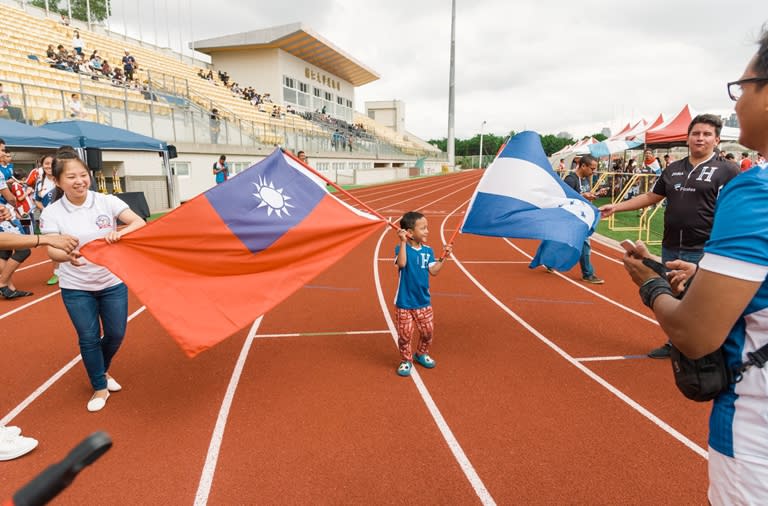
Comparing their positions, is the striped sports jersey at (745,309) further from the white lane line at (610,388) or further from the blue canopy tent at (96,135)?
the blue canopy tent at (96,135)

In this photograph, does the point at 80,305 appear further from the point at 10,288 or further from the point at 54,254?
the point at 10,288

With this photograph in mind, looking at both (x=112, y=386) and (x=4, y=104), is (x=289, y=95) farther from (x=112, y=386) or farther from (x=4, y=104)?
(x=112, y=386)

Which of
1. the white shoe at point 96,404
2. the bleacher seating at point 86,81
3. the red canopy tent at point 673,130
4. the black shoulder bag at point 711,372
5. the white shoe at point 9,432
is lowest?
the white shoe at point 96,404

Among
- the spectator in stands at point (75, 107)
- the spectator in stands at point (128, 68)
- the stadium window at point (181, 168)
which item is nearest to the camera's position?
the spectator in stands at point (75, 107)

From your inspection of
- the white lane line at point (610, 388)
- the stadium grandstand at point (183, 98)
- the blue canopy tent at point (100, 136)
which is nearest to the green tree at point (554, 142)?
the stadium grandstand at point (183, 98)

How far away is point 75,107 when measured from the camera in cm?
1381

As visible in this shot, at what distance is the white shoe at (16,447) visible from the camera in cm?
310

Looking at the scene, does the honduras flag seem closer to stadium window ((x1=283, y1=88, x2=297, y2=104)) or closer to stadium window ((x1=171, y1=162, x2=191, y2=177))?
stadium window ((x1=171, y1=162, x2=191, y2=177))

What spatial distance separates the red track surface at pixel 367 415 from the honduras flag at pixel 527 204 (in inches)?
58.4

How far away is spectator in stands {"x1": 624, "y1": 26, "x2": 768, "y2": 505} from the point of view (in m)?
1.12

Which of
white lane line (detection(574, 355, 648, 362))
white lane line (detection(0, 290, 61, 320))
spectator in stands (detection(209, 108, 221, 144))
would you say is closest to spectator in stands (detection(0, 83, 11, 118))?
spectator in stands (detection(209, 108, 221, 144))

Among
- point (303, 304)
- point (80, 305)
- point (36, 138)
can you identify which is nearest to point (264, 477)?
point (80, 305)

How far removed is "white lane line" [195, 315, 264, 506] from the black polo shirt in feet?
15.6

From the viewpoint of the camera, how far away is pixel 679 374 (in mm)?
1453
